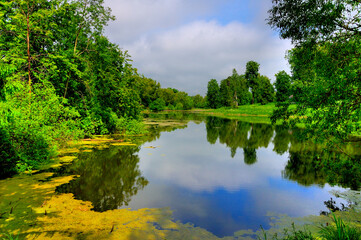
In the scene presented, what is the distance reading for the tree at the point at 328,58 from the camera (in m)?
7.24

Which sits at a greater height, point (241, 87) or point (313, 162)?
point (241, 87)

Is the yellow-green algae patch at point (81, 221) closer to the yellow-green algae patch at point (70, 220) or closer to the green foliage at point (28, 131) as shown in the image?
the yellow-green algae patch at point (70, 220)

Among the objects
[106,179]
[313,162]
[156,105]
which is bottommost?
[313,162]

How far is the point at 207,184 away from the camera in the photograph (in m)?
12.2

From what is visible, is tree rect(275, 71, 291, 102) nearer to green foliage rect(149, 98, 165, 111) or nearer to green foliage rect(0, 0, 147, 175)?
green foliage rect(149, 98, 165, 111)

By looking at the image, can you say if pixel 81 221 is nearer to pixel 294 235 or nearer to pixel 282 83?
pixel 294 235

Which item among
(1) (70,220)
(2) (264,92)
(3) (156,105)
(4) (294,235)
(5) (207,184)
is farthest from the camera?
(3) (156,105)

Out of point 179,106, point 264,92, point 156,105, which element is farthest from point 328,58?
point 179,106

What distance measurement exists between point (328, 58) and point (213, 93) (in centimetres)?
10508

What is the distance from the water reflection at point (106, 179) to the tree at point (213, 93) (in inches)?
3764

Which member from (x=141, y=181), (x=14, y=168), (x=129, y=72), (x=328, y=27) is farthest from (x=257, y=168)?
(x=129, y=72)

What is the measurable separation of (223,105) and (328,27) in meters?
99.4

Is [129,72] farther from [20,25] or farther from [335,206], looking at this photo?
[335,206]

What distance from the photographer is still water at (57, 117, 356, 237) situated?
878 cm
